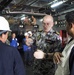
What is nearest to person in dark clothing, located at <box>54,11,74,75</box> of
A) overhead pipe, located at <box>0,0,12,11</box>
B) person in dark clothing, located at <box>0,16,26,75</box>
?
person in dark clothing, located at <box>0,16,26,75</box>

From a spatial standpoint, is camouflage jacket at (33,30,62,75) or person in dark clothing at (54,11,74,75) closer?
person in dark clothing at (54,11,74,75)

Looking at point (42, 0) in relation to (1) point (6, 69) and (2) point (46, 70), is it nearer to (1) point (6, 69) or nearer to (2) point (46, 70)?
(2) point (46, 70)

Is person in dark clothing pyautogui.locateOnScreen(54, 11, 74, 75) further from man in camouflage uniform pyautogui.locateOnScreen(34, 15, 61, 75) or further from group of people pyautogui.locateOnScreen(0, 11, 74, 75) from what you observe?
man in camouflage uniform pyautogui.locateOnScreen(34, 15, 61, 75)

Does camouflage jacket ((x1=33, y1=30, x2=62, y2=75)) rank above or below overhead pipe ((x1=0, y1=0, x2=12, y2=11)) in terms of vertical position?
below

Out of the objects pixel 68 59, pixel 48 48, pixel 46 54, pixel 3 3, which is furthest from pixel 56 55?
pixel 3 3

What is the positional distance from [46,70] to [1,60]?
90cm

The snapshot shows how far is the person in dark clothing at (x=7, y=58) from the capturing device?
6.26 ft

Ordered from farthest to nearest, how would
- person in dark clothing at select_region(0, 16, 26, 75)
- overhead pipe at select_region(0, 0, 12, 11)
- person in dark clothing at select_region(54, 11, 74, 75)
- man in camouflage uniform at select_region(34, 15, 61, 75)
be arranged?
overhead pipe at select_region(0, 0, 12, 11) → man in camouflage uniform at select_region(34, 15, 61, 75) → person in dark clothing at select_region(0, 16, 26, 75) → person in dark clothing at select_region(54, 11, 74, 75)

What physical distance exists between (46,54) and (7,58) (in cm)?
54

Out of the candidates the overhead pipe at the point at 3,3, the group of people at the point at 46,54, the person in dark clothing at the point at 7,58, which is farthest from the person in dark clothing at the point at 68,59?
the overhead pipe at the point at 3,3

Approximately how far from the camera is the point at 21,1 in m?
7.64

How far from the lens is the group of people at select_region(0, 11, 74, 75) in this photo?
1.48 meters

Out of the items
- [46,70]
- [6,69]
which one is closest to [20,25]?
[46,70]

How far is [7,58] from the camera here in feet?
6.31
